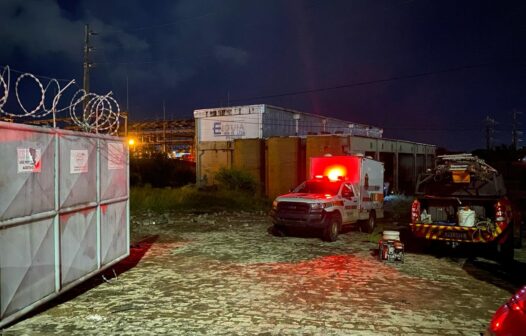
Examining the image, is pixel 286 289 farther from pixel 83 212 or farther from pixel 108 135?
pixel 108 135

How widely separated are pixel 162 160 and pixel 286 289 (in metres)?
32.5

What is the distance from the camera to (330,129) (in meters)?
48.8

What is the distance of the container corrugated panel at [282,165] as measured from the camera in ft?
95.3

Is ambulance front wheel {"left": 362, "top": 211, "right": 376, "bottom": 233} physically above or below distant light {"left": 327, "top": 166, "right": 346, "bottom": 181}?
below

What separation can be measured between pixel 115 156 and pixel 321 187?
287 inches

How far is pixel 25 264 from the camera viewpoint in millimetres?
5883

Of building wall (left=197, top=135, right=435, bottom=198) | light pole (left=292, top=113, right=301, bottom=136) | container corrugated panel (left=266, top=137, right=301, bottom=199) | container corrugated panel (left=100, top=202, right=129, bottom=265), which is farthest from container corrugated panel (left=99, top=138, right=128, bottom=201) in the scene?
light pole (left=292, top=113, right=301, bottom=136)

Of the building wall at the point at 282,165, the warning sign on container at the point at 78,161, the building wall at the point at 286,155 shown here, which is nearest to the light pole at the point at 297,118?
the building wall at the point at 286,155

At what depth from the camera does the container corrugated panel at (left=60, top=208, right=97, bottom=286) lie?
682 centimetres

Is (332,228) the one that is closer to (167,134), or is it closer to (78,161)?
(78,161)

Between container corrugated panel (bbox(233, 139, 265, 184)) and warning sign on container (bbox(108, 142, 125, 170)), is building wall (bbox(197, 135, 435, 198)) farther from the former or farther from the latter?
warning sign on container (bbox(108, 142, 125, 170))

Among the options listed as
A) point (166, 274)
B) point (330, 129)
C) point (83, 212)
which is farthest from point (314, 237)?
point (330, 129)

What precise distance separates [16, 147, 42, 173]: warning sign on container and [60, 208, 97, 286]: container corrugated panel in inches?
38.8

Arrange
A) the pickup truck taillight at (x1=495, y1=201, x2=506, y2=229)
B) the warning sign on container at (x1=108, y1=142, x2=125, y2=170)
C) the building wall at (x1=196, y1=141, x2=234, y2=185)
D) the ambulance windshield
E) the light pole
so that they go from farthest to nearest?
the light pole < the building wall at (x1=196, y1=141, x2=234, y2=185) < the ambulance windshield < the pickup truck taillight at (x1=495, y1=201, x2=506, y2=229) < the warning sign on container at (x1=108, y1=142, x2=125, y2=170)
